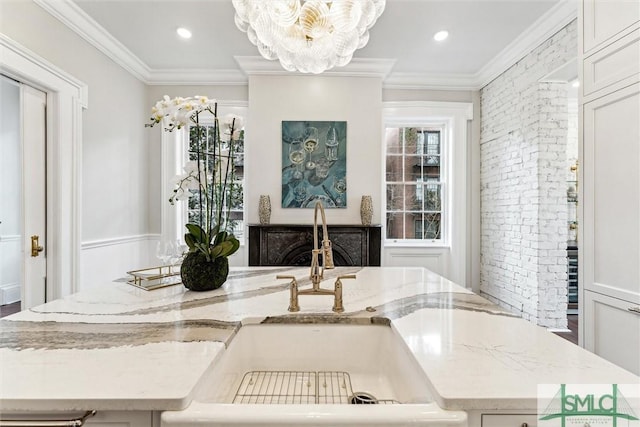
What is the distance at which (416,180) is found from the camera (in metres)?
4.49

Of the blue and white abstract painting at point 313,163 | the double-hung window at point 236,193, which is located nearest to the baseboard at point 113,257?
the double-hung window at point 236,193

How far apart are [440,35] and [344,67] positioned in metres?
1.05

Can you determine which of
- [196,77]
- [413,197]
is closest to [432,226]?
[413,197]

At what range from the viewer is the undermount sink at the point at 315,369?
901mm

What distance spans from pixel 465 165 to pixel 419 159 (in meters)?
0.57

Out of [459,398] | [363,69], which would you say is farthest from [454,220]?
[459,398]

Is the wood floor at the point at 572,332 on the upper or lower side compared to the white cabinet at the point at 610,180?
lower

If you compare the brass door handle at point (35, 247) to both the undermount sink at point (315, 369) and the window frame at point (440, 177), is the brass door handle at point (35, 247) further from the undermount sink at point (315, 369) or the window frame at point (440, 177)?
the window frame at point (440, 177)

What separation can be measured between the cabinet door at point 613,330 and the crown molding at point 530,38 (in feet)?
7.71

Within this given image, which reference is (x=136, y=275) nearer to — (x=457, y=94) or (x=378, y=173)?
(x=378, y=173)

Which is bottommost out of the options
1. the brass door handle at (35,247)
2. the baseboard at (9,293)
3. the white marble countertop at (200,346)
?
the baseboard at (9,293)

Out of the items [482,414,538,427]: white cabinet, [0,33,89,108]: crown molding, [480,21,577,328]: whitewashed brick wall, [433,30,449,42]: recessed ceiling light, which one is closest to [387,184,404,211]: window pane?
[480,21,577,328]: whitewashed brick wall

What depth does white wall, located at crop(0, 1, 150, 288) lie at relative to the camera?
2629 millimetres

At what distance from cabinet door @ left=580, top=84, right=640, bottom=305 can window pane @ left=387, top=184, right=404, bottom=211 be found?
2540mm
